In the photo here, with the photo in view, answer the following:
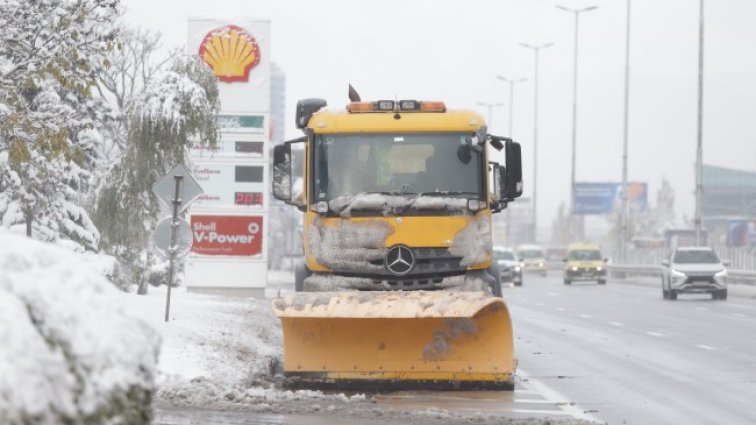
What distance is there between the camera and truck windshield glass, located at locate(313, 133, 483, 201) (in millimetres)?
15961

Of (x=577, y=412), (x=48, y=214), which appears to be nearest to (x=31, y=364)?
(x=577, y=412)

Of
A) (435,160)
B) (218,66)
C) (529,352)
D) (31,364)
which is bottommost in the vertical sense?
(529,352)

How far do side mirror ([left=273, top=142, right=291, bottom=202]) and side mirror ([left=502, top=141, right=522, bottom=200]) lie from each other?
236 centimetres

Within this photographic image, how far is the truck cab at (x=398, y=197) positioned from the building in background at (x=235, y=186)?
18.7 metres

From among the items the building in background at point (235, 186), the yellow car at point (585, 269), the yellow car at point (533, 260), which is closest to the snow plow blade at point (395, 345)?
the building in background at point (235, 186)

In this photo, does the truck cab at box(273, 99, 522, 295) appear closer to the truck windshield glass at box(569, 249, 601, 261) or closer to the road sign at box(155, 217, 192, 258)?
the road sign at box(155, 217, 192, 258)

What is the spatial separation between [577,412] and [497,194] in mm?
3971

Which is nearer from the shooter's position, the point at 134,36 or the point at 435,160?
the point at 435,160

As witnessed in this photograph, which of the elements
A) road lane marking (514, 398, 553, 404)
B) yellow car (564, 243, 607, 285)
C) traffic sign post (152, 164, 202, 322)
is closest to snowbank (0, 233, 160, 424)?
road lane marking (514, 398, 553, 404)

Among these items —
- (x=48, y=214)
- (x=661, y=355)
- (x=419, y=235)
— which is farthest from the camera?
(x=48, y=214)

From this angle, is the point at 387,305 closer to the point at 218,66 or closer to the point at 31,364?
the point at 31,364

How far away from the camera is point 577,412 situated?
12.7 m

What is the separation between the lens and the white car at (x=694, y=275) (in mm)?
43750

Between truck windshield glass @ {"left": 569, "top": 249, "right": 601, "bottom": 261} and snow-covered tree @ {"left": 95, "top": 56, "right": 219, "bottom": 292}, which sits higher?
snow-covered tree @ {"left": 95, "top": 56, "right": 219, "bottom": 292}
